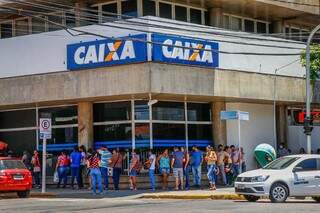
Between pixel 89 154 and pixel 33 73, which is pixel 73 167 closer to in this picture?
pixel 89 154

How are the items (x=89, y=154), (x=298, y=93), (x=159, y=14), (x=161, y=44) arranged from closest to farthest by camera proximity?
1. (x=161, y=44)
2. (x=89, y=154)
3. (x=159, y=14)
4. (x=298, y=93)

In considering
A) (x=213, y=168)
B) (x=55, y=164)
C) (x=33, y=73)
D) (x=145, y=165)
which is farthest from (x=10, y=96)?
(x=213, y=168)

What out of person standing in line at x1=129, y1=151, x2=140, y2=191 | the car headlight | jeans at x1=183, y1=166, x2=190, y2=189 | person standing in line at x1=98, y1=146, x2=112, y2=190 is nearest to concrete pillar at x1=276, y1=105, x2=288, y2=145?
jeans at x1=183, y1=166, x2=190, y2=189

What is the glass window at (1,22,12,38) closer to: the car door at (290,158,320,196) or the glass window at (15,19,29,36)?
the glass window at (15,19,29,36)

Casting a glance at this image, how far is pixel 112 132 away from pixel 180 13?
6.54 m

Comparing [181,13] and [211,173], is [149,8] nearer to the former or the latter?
[181,13]

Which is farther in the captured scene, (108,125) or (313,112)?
(313,112)

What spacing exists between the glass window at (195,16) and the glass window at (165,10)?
5.26ft

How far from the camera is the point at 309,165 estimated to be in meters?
21.6

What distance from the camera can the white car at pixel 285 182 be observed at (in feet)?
68.7

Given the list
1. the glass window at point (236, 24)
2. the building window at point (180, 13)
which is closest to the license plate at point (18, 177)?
the building window at point (180, 13)

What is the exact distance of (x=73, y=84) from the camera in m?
29.2

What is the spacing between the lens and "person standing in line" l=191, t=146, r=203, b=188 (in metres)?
28.3

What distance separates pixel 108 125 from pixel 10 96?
5093 millimetres
